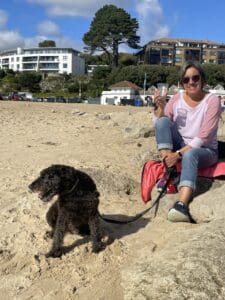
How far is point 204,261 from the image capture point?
365 cm

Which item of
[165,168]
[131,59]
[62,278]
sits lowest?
[62,278]

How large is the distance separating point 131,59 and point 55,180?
125 metres

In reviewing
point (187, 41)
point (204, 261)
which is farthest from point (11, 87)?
point (204, 261)

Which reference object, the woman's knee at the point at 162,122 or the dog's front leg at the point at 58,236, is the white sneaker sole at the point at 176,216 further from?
the dog's front leg at the point at 58,236

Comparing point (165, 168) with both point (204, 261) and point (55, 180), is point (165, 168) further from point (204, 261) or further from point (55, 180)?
point (204, 261)

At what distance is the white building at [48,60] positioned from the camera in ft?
472

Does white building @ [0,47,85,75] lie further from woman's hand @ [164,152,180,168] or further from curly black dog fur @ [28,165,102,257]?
curly black dog fur @ [28,165,102,257]

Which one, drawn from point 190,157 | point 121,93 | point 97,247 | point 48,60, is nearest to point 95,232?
point 97,247

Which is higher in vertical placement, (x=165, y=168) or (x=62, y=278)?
(x=165, y=168)

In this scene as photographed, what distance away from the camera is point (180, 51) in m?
139

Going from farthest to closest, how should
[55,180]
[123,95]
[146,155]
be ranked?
[123,95] → [146,155] → [55,180]

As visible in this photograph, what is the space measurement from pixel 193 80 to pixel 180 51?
137 meters

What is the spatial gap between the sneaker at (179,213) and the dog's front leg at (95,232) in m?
0.99

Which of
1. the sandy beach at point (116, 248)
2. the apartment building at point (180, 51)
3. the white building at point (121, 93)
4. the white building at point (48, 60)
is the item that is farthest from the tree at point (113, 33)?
the sandy beach at point (116, 248)
